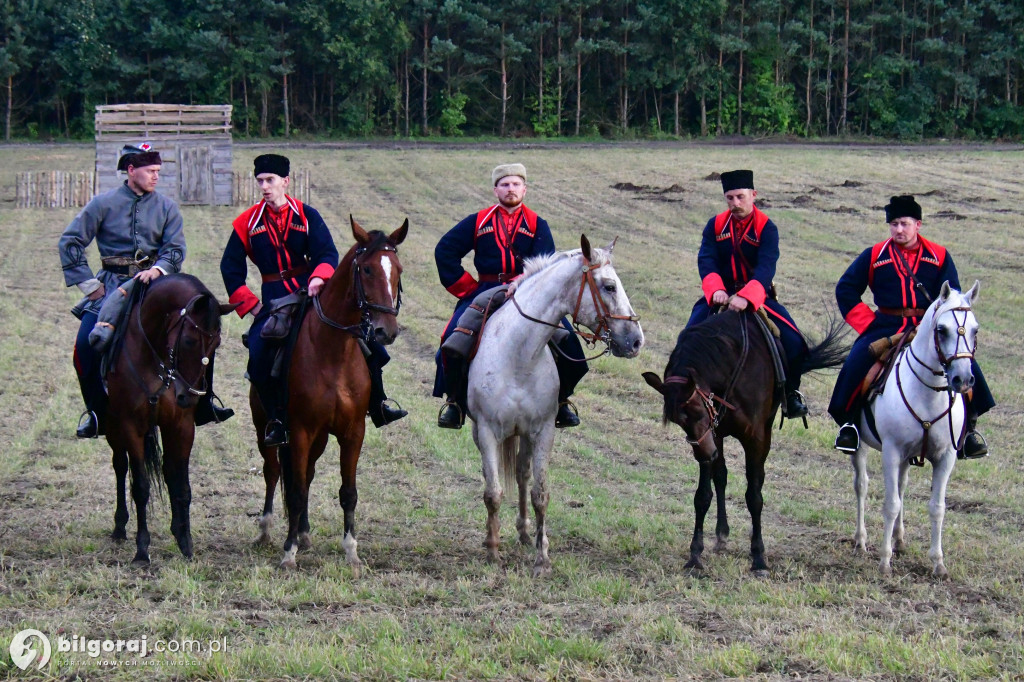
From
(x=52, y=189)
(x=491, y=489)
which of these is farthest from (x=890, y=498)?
(x=52, y=189)

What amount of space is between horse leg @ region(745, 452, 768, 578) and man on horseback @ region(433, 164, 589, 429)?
4.21ft

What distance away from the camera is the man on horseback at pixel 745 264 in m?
8.51

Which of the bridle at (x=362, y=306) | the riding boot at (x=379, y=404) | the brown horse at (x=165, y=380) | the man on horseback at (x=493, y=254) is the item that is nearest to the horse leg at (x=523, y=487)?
the man on horseback at (x=493, y=254)

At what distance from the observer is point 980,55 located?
4778 centimetres

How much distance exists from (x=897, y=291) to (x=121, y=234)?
18.4 ft

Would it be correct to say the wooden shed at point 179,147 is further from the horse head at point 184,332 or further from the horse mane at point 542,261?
the horse mane at point 542,261

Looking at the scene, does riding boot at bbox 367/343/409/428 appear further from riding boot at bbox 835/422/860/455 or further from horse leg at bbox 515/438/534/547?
riding boot at bbox 835/422/860/455

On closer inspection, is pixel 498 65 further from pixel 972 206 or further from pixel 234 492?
pixel 234 492

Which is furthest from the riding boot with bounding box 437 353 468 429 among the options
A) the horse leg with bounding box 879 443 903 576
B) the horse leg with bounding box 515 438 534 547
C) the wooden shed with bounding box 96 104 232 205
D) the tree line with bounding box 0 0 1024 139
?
the tree line with bounding box 0 0 1024 139

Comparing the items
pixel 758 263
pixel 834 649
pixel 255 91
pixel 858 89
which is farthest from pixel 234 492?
pixel 858 89

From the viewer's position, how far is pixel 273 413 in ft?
26.5

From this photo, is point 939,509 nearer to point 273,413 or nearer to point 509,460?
point 509,460

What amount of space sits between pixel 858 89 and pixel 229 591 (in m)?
46.0

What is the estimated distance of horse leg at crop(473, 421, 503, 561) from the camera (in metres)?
8.11
